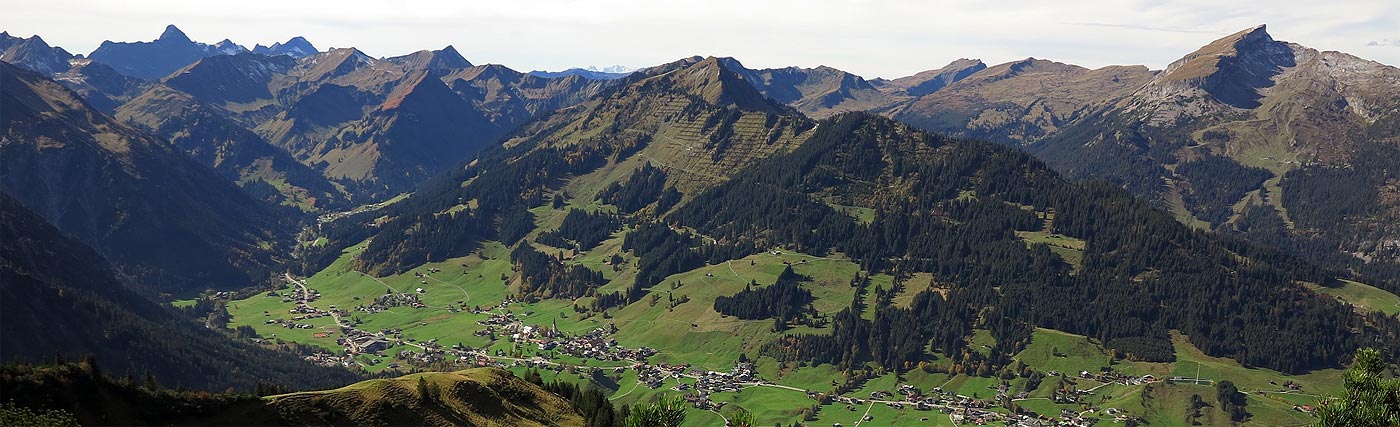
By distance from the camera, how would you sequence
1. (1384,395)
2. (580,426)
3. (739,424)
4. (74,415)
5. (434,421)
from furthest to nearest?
1. (580,426)
2. (434,421)
3. (74,415)
4. (739,424)
5. (1384,395)

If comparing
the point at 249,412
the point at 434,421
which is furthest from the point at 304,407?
the point at 434,421

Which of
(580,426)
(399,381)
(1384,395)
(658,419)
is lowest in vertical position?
(580,426)

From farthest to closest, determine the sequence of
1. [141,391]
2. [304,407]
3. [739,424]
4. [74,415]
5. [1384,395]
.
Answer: [304,407]
[141,391]
[74,415]
[739,424]
[1384,395]

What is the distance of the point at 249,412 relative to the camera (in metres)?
92.9

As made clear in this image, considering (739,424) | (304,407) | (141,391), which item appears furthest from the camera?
(304,407)

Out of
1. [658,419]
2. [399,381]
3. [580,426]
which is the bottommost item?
[580,426]

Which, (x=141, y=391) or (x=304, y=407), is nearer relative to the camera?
(x=141, y=391)

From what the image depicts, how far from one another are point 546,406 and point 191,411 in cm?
5392

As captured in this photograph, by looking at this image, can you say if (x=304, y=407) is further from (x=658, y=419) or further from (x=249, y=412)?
(x=658, y=419)

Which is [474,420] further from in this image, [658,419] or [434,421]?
[658,419]

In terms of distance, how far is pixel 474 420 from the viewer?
375ft

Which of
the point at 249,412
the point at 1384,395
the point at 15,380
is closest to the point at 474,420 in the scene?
the point at 249,412

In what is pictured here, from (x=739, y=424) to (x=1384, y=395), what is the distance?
167 ft

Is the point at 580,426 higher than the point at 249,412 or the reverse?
the reverse
